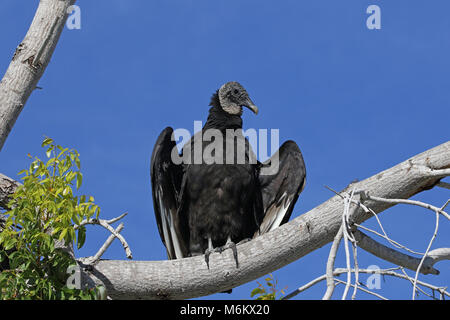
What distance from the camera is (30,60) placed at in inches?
148

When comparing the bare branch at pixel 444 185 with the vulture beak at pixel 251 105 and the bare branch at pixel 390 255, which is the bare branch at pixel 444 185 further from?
the vulture beak at pixel 251 105

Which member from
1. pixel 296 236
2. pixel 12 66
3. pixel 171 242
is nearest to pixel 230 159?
pixel 171 242

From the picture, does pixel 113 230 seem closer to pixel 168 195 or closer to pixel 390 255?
pixel 168 195

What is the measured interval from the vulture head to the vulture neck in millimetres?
54


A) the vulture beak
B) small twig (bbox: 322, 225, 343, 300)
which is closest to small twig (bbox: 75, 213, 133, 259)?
small twig (bbox: 322, 225, 343, 300)

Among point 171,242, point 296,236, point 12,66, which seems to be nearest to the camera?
point 296,236

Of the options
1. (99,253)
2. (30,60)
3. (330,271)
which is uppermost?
(30,60)

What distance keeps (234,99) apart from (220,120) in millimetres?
398

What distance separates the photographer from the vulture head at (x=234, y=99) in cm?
498

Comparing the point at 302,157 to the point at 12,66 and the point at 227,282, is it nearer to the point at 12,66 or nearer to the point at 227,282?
the point at 227,282

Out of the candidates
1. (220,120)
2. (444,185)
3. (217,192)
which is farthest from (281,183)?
(444,185)

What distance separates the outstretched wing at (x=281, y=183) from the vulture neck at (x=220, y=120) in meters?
0.40

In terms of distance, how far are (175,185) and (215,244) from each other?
53cm
